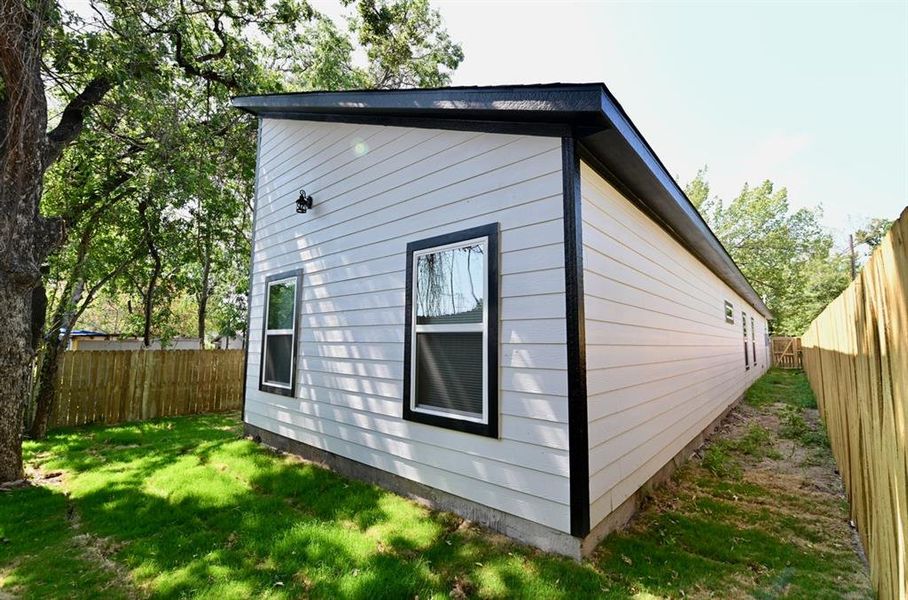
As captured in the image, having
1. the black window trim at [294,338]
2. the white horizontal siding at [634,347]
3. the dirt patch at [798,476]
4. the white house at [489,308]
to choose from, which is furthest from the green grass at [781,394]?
the black window trim at [294,338]

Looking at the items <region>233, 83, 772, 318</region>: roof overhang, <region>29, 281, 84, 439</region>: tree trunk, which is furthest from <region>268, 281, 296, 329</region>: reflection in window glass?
<region>29, 281, 84, 439</region>: tree trunk

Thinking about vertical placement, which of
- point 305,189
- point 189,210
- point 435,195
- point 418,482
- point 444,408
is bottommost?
point 418,482

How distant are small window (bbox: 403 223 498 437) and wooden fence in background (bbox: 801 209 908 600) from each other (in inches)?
81.2

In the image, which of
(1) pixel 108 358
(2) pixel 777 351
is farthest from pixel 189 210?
(2) pixel 777 351

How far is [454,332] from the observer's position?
346cm

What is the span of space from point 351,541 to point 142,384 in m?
7.24

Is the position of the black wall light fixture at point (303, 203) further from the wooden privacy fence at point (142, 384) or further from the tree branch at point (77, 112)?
the wooden privacy fence at point (142, 384)

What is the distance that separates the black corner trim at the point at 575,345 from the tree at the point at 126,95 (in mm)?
5272

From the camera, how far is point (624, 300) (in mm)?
3662

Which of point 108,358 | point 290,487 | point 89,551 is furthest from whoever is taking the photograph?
point 108,358

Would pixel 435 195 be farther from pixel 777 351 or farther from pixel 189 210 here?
pixel 777 351

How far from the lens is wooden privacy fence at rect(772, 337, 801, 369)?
21.4 m

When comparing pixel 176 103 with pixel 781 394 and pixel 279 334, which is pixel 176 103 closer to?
pixel 279 334

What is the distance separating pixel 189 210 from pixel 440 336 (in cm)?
990
